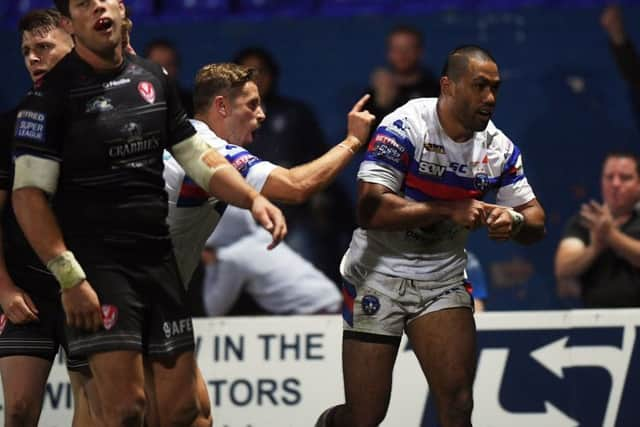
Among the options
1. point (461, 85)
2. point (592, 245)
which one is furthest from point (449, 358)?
point (592, 245)

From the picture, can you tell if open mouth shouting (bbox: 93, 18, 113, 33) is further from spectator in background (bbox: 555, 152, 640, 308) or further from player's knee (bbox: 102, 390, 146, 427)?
spectator in background (bbox: 555, 152, 640, 308)

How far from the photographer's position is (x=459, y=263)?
19.5 ft

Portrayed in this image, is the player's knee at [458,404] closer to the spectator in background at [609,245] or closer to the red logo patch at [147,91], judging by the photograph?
the red logo patch at [147,91]

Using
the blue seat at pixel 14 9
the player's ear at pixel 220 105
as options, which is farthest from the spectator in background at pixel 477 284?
the blue seat at pixel 14 9

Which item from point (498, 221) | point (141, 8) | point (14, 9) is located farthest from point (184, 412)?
point (14, 9)

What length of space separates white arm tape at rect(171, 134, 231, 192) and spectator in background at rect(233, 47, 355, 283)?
428cm

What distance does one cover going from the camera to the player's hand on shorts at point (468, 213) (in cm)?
553

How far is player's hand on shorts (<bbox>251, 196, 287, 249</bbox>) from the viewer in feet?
14.8

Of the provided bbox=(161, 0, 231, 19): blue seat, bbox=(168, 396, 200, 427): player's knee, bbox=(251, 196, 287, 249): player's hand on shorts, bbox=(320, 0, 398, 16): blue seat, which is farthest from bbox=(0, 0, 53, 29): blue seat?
bbox=(251, 196, 287, 249): player's hand on shorts

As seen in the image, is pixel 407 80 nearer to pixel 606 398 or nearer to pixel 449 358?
pixel 606 398

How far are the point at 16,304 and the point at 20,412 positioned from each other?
0.50 meters

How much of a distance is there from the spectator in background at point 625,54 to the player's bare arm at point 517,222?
11.0 feet

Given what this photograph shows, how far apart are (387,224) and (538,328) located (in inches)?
73.4

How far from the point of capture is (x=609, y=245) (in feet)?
26.3
